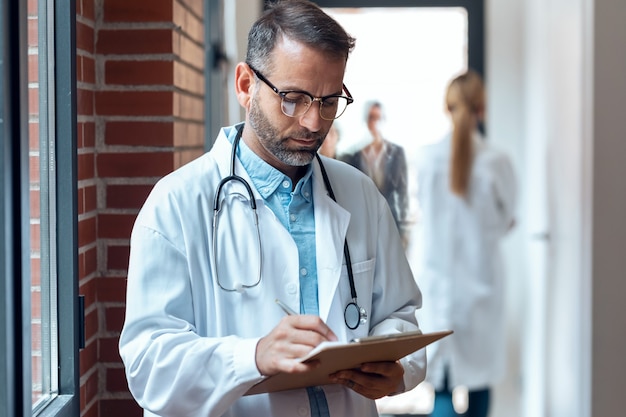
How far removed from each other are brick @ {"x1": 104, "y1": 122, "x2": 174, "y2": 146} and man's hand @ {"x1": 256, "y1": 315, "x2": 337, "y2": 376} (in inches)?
25.6

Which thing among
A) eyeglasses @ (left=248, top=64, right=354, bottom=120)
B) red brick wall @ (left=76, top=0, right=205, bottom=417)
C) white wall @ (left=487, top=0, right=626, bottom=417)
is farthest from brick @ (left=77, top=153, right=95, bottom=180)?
white wall @ (left=487, top=0, right=626, bottom=417)

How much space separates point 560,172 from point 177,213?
2.15 metres

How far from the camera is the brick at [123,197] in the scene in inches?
75.6

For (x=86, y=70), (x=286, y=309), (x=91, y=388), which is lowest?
(x=91, y=388)

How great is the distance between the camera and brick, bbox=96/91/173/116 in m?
1.93

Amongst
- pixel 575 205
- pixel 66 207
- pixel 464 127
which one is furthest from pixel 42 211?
pixel 464 127

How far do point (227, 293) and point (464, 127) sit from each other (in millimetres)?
2515

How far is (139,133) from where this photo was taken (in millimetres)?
1956

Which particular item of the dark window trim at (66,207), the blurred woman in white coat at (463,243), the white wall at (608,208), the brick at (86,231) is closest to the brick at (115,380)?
the dark window trim at (66,207)

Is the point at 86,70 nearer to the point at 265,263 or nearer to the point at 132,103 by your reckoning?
the point at 132,103

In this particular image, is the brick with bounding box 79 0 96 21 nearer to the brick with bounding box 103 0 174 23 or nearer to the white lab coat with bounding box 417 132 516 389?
the brick with bounding box 103 0 174 23

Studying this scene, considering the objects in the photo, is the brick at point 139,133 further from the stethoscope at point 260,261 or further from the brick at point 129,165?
the stethoscope at point 260,261

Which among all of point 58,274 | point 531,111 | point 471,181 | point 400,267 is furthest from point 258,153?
point 531,111

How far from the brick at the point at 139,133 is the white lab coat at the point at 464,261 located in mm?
2056
